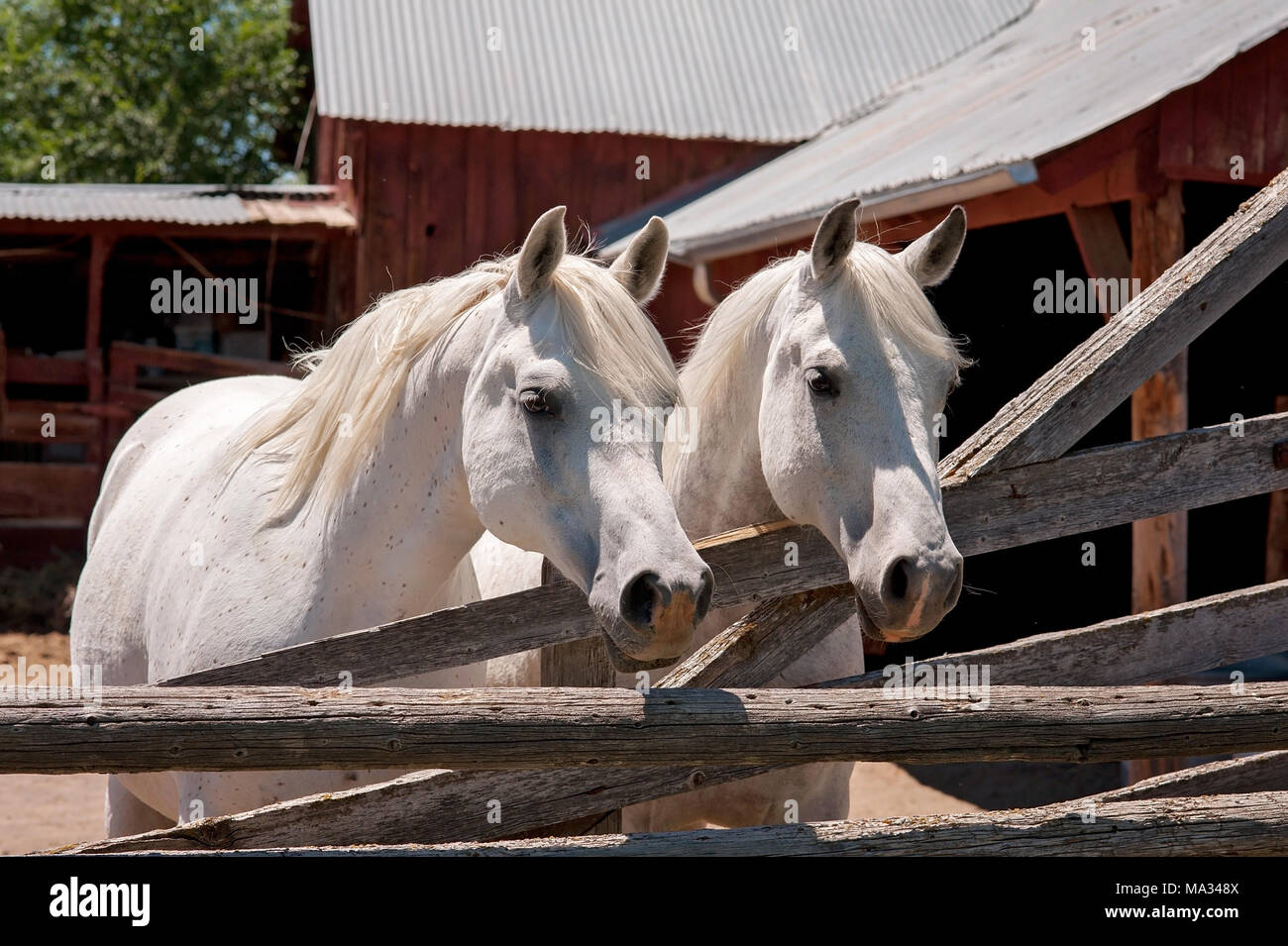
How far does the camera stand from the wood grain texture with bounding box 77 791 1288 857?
2.45 metres

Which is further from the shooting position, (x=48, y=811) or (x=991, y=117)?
(x=991, y=117)

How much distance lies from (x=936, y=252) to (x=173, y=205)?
30.7ft

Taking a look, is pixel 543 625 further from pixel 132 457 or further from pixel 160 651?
pixel 132 457

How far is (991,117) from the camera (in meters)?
6.91

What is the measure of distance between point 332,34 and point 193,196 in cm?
199

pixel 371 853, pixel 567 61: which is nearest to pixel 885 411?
pixel 371 853

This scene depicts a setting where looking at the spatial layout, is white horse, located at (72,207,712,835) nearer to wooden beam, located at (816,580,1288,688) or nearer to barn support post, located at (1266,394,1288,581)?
wooden beam, located at (816,580,1288,688)

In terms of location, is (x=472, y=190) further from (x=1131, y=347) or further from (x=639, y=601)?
(x=639, y=601)

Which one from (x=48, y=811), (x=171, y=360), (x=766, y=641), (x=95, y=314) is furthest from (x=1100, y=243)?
(x=95, y=314)

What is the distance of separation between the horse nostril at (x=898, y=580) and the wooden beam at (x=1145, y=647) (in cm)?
34

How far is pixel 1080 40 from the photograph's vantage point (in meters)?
8.15

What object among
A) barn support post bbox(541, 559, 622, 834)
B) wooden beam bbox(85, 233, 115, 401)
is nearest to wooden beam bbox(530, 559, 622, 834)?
barn support post bbox(541, 559, 622, 834)

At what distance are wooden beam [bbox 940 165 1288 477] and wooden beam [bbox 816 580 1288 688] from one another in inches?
18.0

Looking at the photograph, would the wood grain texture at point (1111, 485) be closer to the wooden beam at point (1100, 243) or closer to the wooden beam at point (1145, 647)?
the wooden beam at point (1145, 647)
